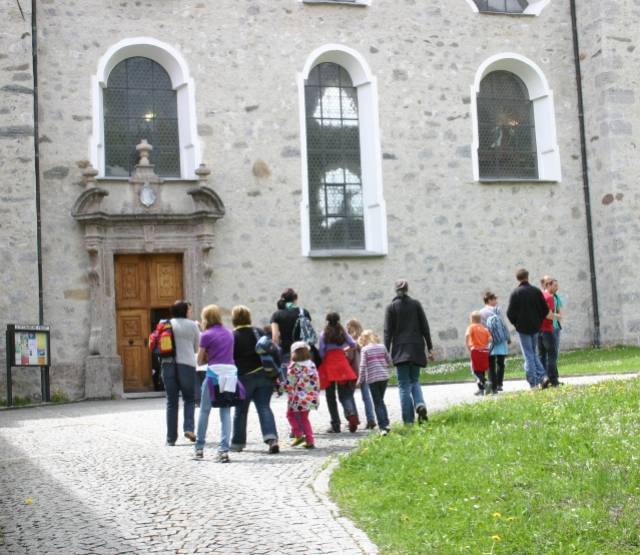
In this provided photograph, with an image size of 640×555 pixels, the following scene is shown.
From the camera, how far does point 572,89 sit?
2470 cm

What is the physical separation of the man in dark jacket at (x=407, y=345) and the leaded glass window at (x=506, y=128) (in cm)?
1298

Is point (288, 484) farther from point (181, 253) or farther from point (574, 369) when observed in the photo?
point (181, 253)

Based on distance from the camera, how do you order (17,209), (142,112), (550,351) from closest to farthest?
(550,351), (17,209), (142,112)

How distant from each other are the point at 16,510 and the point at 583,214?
60.3 feet

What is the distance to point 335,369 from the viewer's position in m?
A: 12.6

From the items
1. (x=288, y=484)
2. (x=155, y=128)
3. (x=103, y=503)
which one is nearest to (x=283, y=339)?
(x=288, y=484)

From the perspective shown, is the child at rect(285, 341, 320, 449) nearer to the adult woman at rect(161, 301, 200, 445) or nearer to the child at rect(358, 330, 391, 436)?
the child at rect(358, 330, 391, 436)

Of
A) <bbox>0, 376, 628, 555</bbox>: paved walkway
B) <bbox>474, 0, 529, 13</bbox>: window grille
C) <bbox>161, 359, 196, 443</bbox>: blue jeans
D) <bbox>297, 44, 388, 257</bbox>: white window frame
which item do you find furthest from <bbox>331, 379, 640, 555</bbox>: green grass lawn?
<bbox>474, 0, 529, 13</bbox>: window grille

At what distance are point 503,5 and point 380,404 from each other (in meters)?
15.8

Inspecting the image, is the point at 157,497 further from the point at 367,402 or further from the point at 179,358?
the point at 367,402

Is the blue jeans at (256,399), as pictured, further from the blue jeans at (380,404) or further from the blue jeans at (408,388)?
the blue jeans at (408,388)

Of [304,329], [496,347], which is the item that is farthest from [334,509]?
[496,347]

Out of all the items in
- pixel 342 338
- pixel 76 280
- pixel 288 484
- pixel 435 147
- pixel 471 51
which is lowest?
pixel 288 484

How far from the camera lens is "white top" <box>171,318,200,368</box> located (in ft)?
40.2
